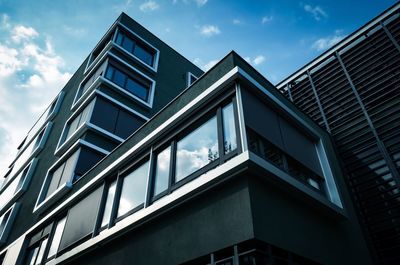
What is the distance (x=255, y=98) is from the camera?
6.86 meters

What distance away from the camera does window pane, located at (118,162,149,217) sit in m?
7.72

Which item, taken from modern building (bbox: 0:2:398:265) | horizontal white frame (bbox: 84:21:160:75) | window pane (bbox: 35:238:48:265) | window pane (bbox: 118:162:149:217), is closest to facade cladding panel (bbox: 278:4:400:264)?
modern building (bbox: 0:2:398:265)

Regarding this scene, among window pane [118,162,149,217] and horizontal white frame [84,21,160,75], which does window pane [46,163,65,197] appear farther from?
horizontal white frame [84,21,160,75]

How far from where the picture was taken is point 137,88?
18344mm

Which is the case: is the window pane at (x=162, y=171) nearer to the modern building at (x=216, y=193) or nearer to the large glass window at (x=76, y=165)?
the modern building at (x=216, y=193)

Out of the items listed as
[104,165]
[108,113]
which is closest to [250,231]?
[104,165]

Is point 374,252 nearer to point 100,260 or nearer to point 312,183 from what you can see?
point 312,183

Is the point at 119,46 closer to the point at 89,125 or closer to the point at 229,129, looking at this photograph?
the point at 89,125

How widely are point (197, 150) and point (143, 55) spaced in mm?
15100

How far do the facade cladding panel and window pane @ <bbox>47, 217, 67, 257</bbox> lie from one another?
9663 mm

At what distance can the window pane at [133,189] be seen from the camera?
7719 millimetres

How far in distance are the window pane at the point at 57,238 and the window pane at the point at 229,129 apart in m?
7.62

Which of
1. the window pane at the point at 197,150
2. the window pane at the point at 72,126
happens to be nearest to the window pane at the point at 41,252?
the window pane at the point at 72,126

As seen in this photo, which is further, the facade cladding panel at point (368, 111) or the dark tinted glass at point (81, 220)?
the dark tinted glass at point (81, 220)
